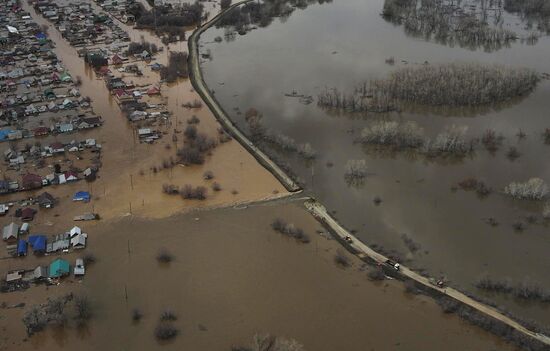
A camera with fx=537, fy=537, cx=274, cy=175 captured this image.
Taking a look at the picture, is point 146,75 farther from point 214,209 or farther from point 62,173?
point 214,209

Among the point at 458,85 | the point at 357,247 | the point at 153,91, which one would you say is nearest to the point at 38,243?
the point at 357,247

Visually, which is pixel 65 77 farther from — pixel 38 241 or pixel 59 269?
pixel 59 269

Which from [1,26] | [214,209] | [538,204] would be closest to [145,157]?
[214,209]

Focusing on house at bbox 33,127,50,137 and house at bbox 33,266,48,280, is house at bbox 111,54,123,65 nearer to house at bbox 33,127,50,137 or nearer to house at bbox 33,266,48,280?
house at bbox 33,127,50,137

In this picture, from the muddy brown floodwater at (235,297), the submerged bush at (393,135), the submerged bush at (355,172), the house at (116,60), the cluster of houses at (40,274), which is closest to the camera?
the muddy brown floodwater at (235,297)

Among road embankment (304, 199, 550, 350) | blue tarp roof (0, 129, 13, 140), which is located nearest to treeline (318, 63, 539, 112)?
road embankment (304, 199, 550, 350)

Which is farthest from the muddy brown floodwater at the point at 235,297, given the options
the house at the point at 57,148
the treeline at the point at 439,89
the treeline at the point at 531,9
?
the treeline at the point at 531,9

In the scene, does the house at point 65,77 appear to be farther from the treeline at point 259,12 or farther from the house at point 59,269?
the house at point 59,269
